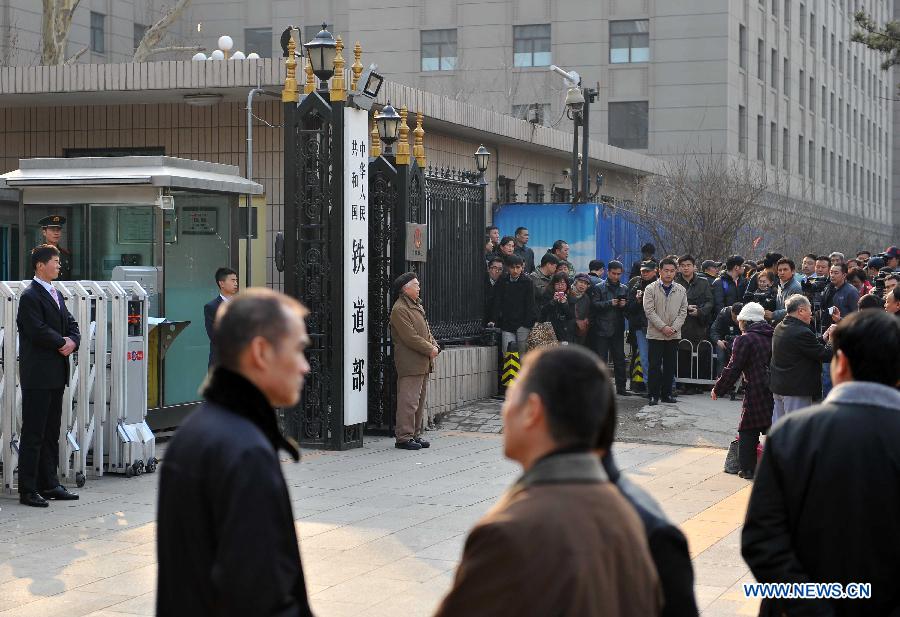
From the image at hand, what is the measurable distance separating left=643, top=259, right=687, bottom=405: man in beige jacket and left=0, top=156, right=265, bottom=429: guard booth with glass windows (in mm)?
5607

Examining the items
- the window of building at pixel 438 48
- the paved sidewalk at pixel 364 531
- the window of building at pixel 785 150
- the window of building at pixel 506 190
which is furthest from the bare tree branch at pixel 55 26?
the window of building at pixel 785 150

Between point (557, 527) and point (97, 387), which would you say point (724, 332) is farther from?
point (557, 527)

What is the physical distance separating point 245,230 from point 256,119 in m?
4.38

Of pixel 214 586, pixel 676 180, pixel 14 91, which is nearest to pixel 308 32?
pixel 676 180

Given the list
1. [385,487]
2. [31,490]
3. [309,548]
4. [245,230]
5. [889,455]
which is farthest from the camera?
[245,230]

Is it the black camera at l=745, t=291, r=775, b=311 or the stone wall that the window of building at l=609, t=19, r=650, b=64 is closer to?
the stone wall

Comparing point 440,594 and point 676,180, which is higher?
point 676,180

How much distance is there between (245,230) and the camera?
1608 cm

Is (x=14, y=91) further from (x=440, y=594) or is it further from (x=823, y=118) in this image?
(x=823, y=118)

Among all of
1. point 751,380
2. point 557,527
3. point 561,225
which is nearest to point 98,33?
point 561,225

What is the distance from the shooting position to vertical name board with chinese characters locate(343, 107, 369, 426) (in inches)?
556

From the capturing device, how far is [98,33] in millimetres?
52969

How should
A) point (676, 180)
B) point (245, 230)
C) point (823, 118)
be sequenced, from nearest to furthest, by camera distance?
1. point (245, 230)
2. point (676, 180)
3. point (823, 118)

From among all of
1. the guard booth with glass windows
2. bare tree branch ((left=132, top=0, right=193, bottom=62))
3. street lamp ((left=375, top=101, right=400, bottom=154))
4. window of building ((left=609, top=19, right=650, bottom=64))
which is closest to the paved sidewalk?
the guard booth with glass windows
